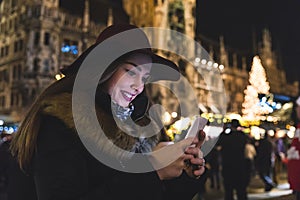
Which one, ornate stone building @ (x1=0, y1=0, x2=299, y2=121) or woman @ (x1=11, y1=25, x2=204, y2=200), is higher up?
ornate stone building @ (x1=0, y1=0, x2=299, y2=121)

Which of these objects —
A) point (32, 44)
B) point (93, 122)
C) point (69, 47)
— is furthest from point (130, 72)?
point (69, 47)

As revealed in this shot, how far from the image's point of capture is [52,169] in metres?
0.89

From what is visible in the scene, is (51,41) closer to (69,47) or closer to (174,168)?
(69,47)

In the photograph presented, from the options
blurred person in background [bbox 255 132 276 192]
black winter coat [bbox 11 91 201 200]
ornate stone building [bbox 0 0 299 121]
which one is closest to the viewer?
black winter coat [bbox 11 91 201 200]

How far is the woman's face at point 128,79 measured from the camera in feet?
3.80

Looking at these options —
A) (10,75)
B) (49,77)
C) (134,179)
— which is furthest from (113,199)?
(10,75)

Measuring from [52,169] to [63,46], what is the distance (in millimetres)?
27428

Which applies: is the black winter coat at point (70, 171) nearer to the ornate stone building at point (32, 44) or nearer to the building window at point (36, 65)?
the ornate stone building at point (32, 44)

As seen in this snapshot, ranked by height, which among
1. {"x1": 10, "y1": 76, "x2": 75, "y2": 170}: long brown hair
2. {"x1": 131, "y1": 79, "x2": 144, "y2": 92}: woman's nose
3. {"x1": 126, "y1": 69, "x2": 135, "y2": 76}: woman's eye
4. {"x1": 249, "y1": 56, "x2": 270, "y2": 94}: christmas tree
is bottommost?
{"x1": 10, "y1": 76, "x2": 75, "y2": 170}: long brown hair

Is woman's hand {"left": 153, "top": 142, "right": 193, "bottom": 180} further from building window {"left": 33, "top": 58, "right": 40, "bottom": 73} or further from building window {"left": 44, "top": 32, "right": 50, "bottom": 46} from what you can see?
building window {"left": 44, "top": 32, "right": 50, "bottom": 46}

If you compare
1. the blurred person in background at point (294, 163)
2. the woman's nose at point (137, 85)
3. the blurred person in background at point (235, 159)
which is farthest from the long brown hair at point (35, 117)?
the blurred person in background at point (235, 159)

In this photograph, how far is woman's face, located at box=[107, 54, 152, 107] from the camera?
116 centimetres

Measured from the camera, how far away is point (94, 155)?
96 cm

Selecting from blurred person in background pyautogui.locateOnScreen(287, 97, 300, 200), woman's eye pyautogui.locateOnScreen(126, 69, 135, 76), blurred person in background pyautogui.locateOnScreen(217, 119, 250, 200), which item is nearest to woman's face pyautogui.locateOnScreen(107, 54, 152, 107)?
woman's eye pyautogui.locateOnScreen(126, 69, 135, 76)
